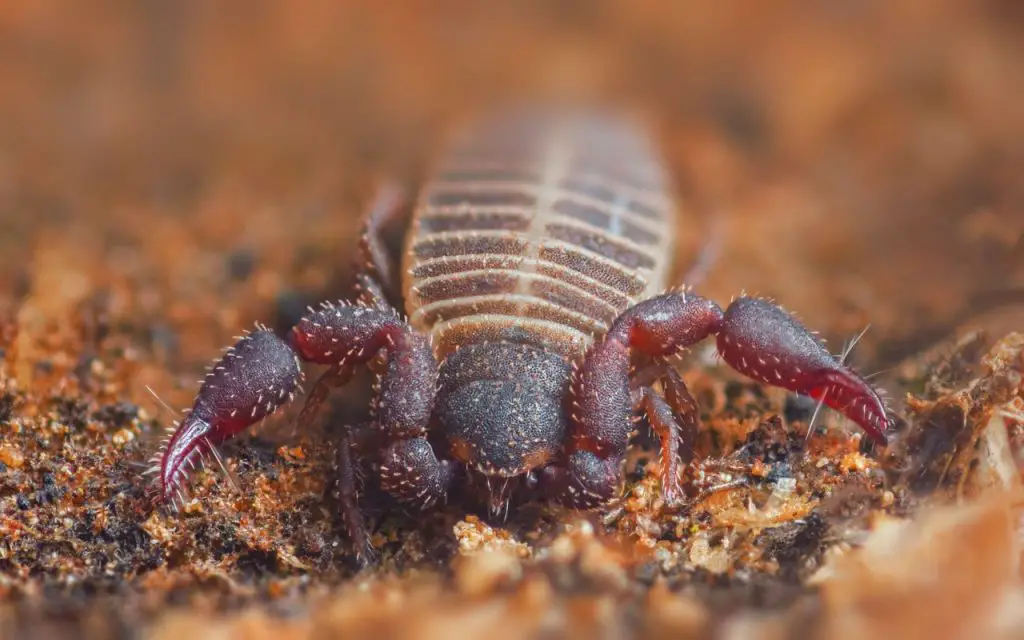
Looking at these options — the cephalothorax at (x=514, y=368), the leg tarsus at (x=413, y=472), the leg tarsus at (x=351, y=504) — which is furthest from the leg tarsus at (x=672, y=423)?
the leg tarsus at (x=351, y=504)

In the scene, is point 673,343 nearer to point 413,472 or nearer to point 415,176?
point 413,472

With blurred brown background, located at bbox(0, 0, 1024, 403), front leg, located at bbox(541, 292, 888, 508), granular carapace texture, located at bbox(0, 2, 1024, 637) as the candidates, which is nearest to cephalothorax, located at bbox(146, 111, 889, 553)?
front leg, located at bbox(541, 292, 888, 508)

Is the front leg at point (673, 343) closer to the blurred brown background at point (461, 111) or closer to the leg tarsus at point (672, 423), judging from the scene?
the leg tarsus at point (672, 423)

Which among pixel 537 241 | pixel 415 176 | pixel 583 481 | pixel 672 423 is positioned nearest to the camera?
pixel 583 481

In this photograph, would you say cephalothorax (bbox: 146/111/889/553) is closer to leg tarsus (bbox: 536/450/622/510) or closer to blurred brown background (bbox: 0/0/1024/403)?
leg tarsus (bbox: 536/450/622/510)

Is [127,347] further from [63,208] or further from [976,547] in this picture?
[976,547]

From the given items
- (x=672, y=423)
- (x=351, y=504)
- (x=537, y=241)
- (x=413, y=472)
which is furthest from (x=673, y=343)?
(x=351, y=504)
